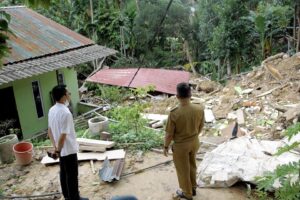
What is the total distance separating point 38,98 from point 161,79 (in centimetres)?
646

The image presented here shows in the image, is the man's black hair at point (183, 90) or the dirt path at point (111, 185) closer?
the man's black hair at point (183, 90)

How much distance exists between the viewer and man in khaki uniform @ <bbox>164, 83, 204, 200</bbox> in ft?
14.1

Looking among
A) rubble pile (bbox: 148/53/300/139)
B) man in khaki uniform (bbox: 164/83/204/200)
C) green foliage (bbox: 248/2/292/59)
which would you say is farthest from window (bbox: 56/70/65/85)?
green foliage (bbox: 248/2/292/59)

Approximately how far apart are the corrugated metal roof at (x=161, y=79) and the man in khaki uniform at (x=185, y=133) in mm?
9844

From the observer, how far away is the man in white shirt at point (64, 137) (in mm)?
4273

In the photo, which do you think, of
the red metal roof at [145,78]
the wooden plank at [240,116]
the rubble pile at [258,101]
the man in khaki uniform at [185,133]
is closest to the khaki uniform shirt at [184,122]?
the man in khaki uniform at [185,133]

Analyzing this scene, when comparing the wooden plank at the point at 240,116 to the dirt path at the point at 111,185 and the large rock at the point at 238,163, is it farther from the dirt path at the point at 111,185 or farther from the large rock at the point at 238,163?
the dirt path at the point at 111,185

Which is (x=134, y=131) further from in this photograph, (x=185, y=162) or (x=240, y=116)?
(x=240, y=116)

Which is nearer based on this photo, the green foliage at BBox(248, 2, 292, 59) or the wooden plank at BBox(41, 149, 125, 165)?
the wooden plank at BBox(41, 149, 125, 165)

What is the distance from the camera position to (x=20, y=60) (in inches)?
373

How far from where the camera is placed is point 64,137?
4.32 meters

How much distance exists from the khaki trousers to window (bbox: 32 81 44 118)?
24.4 ft

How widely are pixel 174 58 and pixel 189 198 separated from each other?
1629 centimetres

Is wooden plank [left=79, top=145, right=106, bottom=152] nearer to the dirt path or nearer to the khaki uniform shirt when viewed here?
the dirt path
